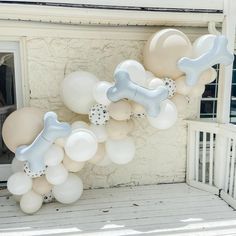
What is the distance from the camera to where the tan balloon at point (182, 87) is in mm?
3217

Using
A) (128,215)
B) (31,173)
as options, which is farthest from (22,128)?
(128,215)

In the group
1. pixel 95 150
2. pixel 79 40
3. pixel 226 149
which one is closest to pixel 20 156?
pixel 95 150

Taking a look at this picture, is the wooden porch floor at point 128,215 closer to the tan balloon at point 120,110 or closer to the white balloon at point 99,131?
the white balloon at point 99,131

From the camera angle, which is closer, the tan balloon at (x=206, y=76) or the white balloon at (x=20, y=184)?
the white balloon at (x=20, y=184)

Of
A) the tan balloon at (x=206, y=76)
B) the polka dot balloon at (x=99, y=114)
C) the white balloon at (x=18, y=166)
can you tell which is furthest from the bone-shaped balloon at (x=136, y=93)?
the white balloon at (x=18, y=166)

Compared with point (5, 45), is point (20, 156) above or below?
below

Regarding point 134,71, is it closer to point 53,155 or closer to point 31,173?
point 53,155

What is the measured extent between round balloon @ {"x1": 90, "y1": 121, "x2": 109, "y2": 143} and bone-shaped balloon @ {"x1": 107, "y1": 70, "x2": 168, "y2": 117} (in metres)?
0.42

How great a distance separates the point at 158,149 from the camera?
405cm

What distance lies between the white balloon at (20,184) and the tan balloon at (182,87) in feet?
6.06

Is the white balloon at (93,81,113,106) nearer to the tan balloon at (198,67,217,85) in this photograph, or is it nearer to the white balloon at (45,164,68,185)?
the white balloon at (45,164,68,185)

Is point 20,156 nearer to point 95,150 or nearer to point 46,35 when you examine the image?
point 95,150

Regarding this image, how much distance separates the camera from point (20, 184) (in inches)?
119

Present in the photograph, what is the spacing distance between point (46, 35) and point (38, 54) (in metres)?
0.24
